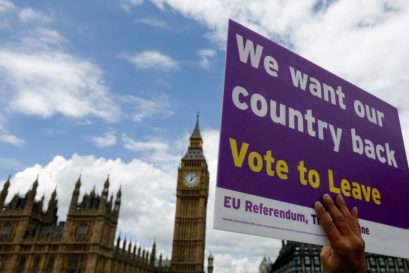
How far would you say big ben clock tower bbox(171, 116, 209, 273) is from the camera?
222 feet

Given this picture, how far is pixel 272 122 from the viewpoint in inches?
99.8

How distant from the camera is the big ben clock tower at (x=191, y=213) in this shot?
2670 inches

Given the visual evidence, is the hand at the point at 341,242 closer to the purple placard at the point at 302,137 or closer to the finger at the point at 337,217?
the finger at the point at 337,217

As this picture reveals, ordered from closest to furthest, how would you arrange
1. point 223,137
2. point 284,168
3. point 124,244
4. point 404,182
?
point 223,137
point 284,168
point 404,182
point 124,244

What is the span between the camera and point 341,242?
1819mm

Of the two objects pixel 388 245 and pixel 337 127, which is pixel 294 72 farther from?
pixel 388 245

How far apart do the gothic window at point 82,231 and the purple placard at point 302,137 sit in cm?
5375

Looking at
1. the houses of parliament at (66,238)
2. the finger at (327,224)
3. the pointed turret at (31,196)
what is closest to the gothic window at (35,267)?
the houses of parliament at (66,238)

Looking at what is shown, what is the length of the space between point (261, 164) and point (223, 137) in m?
0.34

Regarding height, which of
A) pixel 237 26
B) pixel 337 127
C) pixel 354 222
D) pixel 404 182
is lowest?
pixel 354 222

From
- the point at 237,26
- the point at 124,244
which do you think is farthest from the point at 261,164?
the point at 124,244

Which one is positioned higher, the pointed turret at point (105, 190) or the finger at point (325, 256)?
the pointed turret at point (105, 190)

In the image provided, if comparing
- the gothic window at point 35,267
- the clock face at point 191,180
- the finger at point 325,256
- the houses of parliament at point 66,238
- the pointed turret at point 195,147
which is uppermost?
the pointed turret at point 195,147

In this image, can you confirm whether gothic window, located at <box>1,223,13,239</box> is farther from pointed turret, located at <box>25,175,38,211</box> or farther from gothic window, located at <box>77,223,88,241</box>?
gothic window, located at <box>77,223,88,241</box>
